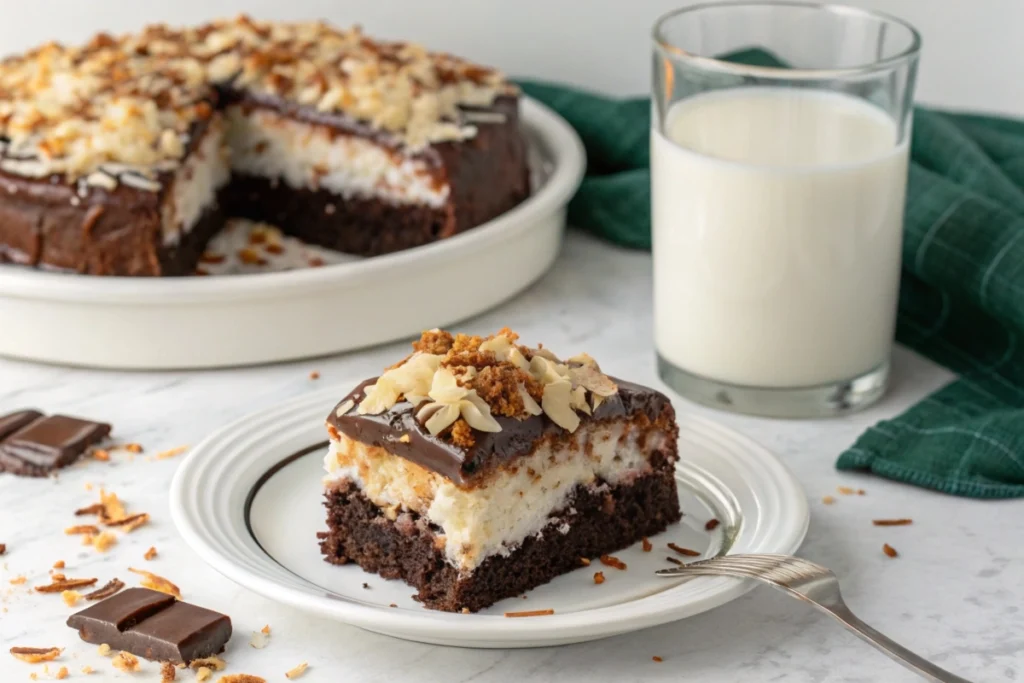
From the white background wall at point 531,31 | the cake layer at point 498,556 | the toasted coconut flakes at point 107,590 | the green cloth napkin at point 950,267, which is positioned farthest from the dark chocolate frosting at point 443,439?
the white background wall at point 531,31

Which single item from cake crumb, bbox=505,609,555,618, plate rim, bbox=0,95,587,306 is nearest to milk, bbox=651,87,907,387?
plate rim, bbox=0,95,587,306

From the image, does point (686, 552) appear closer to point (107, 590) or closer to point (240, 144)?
point (107, 590)

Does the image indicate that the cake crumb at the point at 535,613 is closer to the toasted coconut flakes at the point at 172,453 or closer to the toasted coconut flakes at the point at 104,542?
the toasted coconut flakes at the point at 104,542

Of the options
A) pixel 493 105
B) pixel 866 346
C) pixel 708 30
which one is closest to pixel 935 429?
pixel 866 346

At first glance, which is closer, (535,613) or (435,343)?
(535,613)

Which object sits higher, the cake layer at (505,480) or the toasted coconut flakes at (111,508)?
the cake layer at (505,480)

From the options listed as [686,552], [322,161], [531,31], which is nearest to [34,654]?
[686,552]
